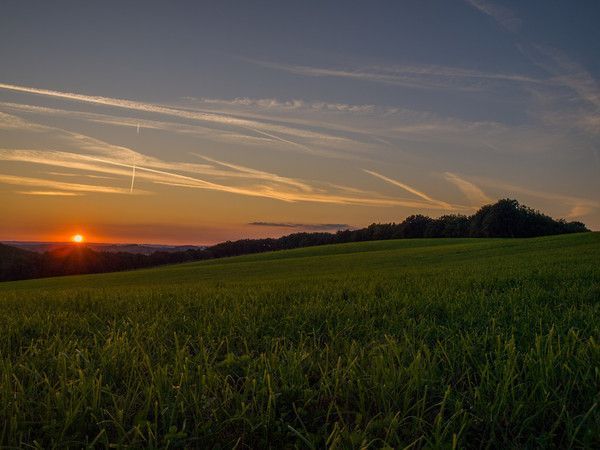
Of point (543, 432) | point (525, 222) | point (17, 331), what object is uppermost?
point (525, 222)

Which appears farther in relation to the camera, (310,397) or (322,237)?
(322,237)

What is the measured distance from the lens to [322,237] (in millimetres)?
120125

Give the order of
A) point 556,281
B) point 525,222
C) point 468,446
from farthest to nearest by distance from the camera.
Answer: point 525,222
point 556,281
point 468,446

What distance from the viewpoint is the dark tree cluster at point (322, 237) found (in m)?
98.6

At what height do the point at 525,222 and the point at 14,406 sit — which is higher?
the point at 525,222

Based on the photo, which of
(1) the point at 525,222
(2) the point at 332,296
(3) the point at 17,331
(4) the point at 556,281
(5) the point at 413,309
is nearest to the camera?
(3) the point at 17,331

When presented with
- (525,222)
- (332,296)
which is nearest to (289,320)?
(332,296)

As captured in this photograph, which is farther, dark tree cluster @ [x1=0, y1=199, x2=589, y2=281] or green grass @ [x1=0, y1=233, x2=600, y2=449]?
dark tree cluster @ [x1=0, y1=199, x2=589, y2=281]

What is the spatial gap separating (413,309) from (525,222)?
104071 millimetres

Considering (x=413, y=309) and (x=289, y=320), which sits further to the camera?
(x=413, y=309)

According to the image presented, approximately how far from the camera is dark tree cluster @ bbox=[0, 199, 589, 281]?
98.6 meters

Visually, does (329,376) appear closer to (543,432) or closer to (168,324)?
(543,432)

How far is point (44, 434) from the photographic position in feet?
7.73

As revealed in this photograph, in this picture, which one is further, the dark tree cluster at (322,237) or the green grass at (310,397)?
the dark tree cluster at (322,237)
